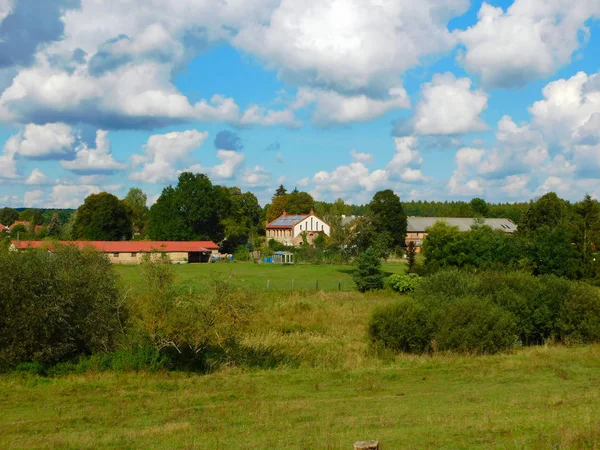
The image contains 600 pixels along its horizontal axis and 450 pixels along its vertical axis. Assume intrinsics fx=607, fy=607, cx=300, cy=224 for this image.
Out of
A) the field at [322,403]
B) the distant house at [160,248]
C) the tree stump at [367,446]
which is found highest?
the distant house at [160,248]

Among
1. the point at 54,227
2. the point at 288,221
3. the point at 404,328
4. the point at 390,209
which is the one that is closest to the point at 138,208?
the point at 54,227

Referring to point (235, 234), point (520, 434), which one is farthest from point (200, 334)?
point (235, 234)

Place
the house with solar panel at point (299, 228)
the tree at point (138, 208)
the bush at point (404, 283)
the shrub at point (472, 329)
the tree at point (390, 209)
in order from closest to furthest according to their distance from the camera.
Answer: the shrub at point (472, 329) → the bush at point (404, 283) → the tree at point (390, 209) → the house with solar panel at point (299, 228) → the tree at point (138, 208)

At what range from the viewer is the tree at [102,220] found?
94.7 m

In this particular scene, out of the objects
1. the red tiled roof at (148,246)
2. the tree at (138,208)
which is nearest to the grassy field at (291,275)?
the red tiled roof at (148,246)

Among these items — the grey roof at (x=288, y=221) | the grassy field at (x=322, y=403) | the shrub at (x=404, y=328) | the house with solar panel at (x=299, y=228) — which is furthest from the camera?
the grey roof at (x=288, y=221)

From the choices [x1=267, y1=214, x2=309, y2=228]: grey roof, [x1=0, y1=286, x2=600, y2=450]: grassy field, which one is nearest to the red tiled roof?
[x1=267, y1=214, x2=309, y2=228]: grey roof

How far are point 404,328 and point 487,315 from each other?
3.77 metres

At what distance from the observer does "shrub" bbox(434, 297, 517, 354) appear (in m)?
26.7

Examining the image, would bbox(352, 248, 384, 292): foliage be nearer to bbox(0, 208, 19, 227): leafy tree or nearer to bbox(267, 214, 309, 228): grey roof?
bbox(267, 214, 309, 228): grey roof

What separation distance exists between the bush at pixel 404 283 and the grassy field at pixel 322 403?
20785 millimetres

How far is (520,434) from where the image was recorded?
11.8m

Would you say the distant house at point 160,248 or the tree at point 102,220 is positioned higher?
the tree at point 102,220

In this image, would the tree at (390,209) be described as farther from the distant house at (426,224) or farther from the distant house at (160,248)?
the distant house at (160,248)
